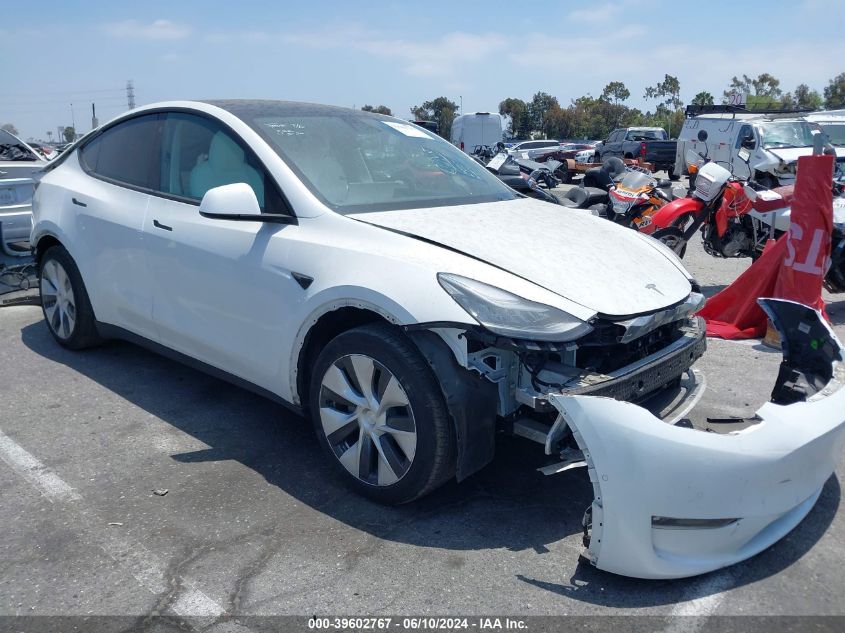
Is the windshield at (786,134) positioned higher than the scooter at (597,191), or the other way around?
the windshield at (786,134)

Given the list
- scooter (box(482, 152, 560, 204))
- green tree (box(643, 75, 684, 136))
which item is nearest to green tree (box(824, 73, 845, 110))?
green tree (box(643, 75, 684, 136))

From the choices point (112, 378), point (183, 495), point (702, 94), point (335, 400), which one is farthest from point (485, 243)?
point (702, 94)

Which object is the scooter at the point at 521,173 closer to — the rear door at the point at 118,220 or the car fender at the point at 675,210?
the car fender at the point at 675,210

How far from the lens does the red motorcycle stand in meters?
6.95

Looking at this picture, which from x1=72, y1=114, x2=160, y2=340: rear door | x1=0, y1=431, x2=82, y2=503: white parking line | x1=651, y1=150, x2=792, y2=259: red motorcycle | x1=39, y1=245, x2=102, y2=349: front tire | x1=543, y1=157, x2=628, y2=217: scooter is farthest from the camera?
x1=543, y1=157, x2=628, y2=217: scooter

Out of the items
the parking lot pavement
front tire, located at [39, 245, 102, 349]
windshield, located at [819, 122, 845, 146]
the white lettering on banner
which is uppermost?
windshield, located at [819, 122, 845, 146]

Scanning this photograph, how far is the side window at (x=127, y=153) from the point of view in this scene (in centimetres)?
444

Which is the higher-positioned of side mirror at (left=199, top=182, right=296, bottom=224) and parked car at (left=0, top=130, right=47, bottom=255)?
side mirror at (left=199, top=182, right=296, bottom=224)

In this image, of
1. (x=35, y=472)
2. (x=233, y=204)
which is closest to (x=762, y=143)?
(x=233, y=204)

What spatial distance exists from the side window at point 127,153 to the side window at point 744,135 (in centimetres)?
1578

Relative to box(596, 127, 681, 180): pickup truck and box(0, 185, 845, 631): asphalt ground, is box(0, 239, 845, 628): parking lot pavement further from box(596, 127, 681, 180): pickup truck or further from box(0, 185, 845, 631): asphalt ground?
box(596, 127, 681, 180): pickup truck

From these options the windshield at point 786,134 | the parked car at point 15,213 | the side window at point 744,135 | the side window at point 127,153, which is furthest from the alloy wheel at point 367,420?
the side window at point 744,135

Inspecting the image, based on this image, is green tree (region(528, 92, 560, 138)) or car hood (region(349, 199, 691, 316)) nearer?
car hood (region(349, 199, 691, 316))

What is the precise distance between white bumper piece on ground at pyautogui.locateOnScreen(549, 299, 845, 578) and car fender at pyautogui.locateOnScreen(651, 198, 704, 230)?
5086 millimetres
